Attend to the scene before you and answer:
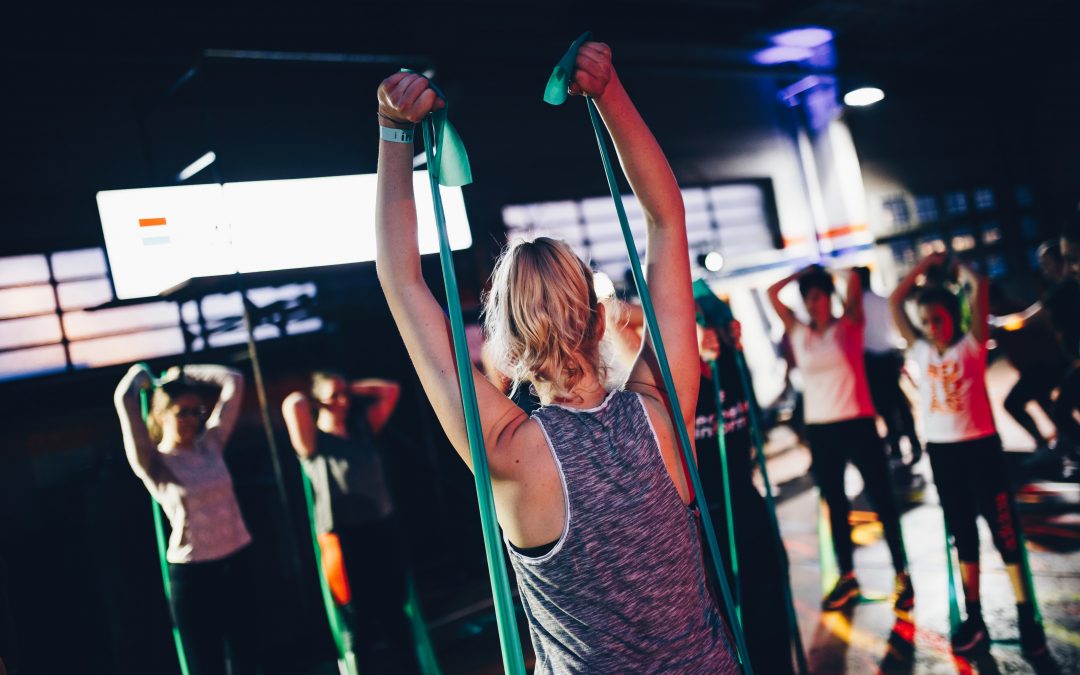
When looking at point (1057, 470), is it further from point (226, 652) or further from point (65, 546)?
point (65, 546)

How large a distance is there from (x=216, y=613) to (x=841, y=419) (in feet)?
9.95

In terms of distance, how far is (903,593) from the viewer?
3.46 metres

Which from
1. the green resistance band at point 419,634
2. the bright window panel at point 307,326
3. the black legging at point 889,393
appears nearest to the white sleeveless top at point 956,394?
the black legging at point 889,393

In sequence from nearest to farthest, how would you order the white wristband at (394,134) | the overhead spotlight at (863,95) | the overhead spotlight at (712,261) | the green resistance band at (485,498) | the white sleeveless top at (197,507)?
1. the green resistance band at (485,498)
2. the white wristband at (394,134)
3. the white sleeveless top at (197,507)
4. the overhead spotlight at (863,95)
5. the overhead spotlight at (712,261)

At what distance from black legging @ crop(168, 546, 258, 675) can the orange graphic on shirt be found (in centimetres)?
310

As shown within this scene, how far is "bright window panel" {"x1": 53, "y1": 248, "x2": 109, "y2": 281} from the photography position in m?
4.66

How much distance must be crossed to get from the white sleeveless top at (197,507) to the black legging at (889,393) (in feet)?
14.1

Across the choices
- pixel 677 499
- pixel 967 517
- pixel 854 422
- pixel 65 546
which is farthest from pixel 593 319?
pixel 65 546

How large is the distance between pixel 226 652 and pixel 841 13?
8419 mm

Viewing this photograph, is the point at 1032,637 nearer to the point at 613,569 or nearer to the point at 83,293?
the point at 613,569

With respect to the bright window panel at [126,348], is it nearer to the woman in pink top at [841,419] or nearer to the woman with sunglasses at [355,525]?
the woman with sunglasses at [355,525]

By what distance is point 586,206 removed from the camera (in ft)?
24.7

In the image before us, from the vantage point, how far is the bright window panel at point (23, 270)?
4.47 m

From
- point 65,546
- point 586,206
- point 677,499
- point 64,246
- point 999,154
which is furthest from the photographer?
point 999,154
